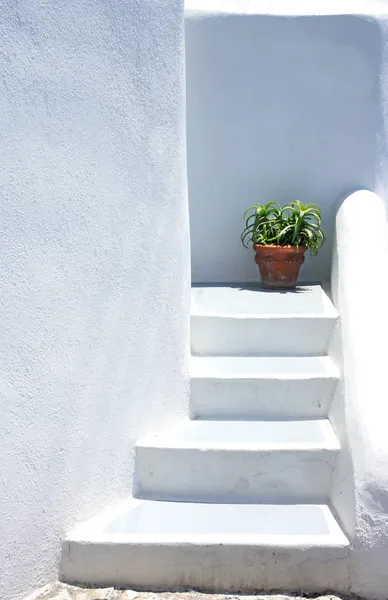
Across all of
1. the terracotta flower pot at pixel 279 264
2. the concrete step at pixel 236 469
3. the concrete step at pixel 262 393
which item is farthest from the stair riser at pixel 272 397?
the terracotta flower pot at pixel 279 264

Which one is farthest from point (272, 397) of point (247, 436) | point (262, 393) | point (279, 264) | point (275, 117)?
point (275, 117)

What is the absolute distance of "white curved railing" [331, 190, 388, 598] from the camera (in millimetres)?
3279

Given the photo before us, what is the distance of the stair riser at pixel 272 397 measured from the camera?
4.18 meters

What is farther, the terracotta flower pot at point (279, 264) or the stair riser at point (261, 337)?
the terracotta flower pot at point (279, 264)

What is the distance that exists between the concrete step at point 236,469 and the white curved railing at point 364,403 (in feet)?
0.47

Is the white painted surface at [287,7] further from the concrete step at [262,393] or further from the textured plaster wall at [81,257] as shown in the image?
the concrete step at [262,393]

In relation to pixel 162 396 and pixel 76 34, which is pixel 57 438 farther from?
pixel 76 34

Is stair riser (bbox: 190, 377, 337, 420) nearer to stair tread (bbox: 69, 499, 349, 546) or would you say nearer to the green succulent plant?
stair tread (bbox: 69, 499, 349, 546)

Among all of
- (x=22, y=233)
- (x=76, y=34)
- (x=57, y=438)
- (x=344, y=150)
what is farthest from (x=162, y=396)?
(x=344, y=150)

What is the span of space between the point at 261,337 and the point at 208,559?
1.59 metres

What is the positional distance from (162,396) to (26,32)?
6.72ft

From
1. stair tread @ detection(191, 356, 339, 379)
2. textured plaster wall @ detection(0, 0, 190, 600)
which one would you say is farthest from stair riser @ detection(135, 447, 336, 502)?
stair tread @ detection(191, 356, 339, 379)

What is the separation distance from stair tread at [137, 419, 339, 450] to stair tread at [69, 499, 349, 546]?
297 millimetres

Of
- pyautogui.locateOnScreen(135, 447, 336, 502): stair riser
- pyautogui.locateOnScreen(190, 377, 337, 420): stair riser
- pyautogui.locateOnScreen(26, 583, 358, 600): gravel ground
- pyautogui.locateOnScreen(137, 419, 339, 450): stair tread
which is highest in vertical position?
pyautogui.locateOnScreen(190, 377, 337, 420): stair riser
